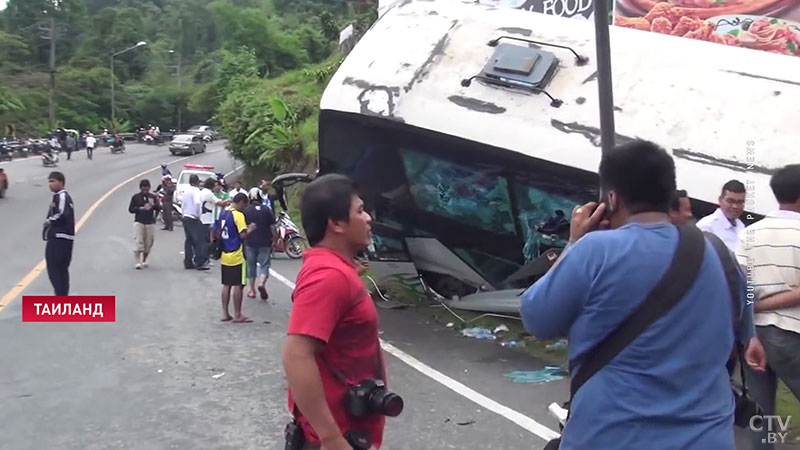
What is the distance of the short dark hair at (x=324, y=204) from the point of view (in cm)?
274

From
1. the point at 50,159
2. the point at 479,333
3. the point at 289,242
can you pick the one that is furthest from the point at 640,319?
the point at 50,159

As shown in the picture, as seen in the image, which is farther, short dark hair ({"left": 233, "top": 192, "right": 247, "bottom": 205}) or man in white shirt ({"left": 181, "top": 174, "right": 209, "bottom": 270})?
man in white shirt ({"left": 181, "top": 174, "right": 209, "bottom": 270})

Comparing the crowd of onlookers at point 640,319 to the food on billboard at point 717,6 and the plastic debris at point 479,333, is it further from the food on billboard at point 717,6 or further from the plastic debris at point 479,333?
the food on billboard at point 717,6

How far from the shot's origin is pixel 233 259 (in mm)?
9781

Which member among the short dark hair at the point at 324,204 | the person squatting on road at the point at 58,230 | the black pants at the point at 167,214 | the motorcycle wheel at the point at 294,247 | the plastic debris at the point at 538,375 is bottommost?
the black pants at the point at 167,214

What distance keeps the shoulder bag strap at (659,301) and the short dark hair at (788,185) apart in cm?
191

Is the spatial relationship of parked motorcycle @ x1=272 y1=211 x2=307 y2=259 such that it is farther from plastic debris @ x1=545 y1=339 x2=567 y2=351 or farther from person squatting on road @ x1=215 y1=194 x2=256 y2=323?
Result: plastic debris @ x1=545 y1=339 x2=567 y2=351

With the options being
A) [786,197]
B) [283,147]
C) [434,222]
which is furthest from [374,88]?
[283,147]

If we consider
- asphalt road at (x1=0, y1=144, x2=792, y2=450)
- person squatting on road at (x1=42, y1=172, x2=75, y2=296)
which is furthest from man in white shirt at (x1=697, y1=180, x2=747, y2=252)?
person squatting on road at (x1=42, y1=172, x2=75, y2=296)

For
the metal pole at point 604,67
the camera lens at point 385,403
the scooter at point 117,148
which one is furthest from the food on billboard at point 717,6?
the scooter at point 117,148

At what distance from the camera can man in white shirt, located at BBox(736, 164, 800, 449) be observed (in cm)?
396

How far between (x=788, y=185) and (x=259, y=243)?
8036 mm

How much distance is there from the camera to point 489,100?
7.62 m

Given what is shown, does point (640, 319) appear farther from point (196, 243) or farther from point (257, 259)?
point (196, 243)
